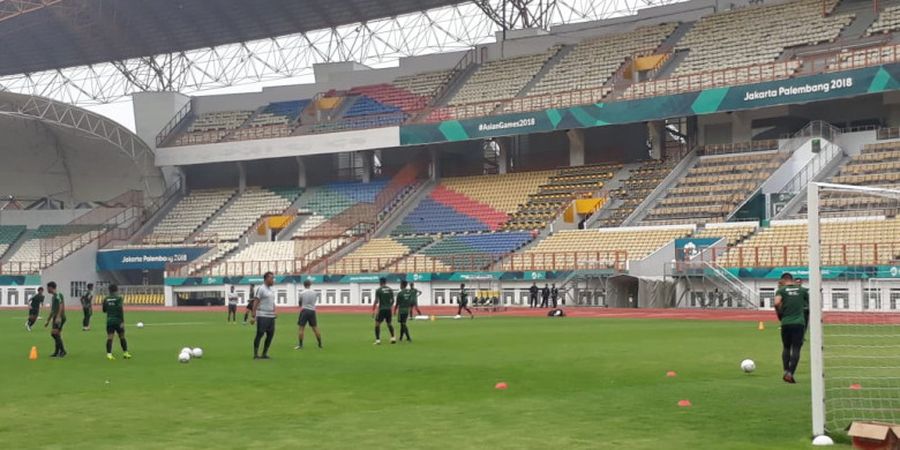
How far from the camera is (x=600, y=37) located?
7588 centimetres

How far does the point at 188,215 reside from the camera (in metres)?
82.3

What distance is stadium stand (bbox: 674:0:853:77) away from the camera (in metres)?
63.0

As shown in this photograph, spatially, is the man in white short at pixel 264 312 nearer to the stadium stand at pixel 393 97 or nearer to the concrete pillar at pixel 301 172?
the stadium stand at pixel 393 97

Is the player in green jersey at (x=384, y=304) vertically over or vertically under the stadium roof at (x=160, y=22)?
under

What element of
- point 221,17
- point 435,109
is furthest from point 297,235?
point 221,17

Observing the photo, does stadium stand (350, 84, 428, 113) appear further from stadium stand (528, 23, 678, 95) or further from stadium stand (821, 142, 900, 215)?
stadium stand (821, 142, 900, 215)

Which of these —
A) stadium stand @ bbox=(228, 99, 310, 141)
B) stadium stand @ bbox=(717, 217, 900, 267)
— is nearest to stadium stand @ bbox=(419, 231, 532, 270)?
stadium stand @ bbox=(717, 217, 900, 267)

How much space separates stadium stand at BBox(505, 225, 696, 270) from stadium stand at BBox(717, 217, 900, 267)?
475cm

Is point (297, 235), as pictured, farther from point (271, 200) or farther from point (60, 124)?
point (60, 124)

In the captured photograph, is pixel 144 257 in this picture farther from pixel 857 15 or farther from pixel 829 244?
pixel 857 15

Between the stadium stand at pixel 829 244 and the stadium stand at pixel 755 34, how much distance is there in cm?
1201

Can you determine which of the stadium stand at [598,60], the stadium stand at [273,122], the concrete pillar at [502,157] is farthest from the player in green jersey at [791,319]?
the stadium stand at [273,122]

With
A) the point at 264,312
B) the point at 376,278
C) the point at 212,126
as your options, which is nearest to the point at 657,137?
the point at 376,278

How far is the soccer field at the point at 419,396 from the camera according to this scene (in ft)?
42.0
